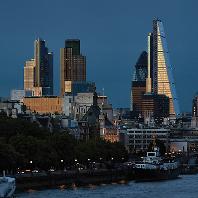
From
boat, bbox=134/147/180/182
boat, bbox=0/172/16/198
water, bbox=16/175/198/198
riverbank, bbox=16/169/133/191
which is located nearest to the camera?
boat, bbox=0/172/16/198

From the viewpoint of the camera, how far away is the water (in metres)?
103

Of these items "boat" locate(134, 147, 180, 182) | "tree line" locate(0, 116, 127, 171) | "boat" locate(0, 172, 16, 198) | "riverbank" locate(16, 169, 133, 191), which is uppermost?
"tree line" locate(0, 116, 127, 171)

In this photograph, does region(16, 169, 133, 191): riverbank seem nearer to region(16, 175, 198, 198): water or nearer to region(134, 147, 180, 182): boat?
region(134, 147, 180, 182): boat

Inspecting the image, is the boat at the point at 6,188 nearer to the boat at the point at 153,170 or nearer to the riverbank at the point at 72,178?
the riverbank at the point at 72,178

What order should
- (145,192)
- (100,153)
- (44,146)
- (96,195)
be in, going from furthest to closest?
(100,153), (44,146), (145,192), (96,195)

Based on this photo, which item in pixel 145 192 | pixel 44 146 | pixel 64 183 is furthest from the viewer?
pixel 44 146

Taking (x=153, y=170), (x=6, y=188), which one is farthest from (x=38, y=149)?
(x=6, y=188)

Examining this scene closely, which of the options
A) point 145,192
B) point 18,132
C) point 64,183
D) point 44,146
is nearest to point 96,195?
point 145,192

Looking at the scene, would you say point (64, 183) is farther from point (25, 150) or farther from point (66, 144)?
point (66, 144)

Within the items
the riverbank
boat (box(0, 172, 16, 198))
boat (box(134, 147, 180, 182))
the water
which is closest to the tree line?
the riverbank

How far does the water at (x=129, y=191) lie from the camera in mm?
102562

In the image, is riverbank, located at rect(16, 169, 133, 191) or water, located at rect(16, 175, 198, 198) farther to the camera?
riverbank, located at rect(16, 169, 133, 191)

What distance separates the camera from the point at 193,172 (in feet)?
563

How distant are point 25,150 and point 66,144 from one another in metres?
14.4
